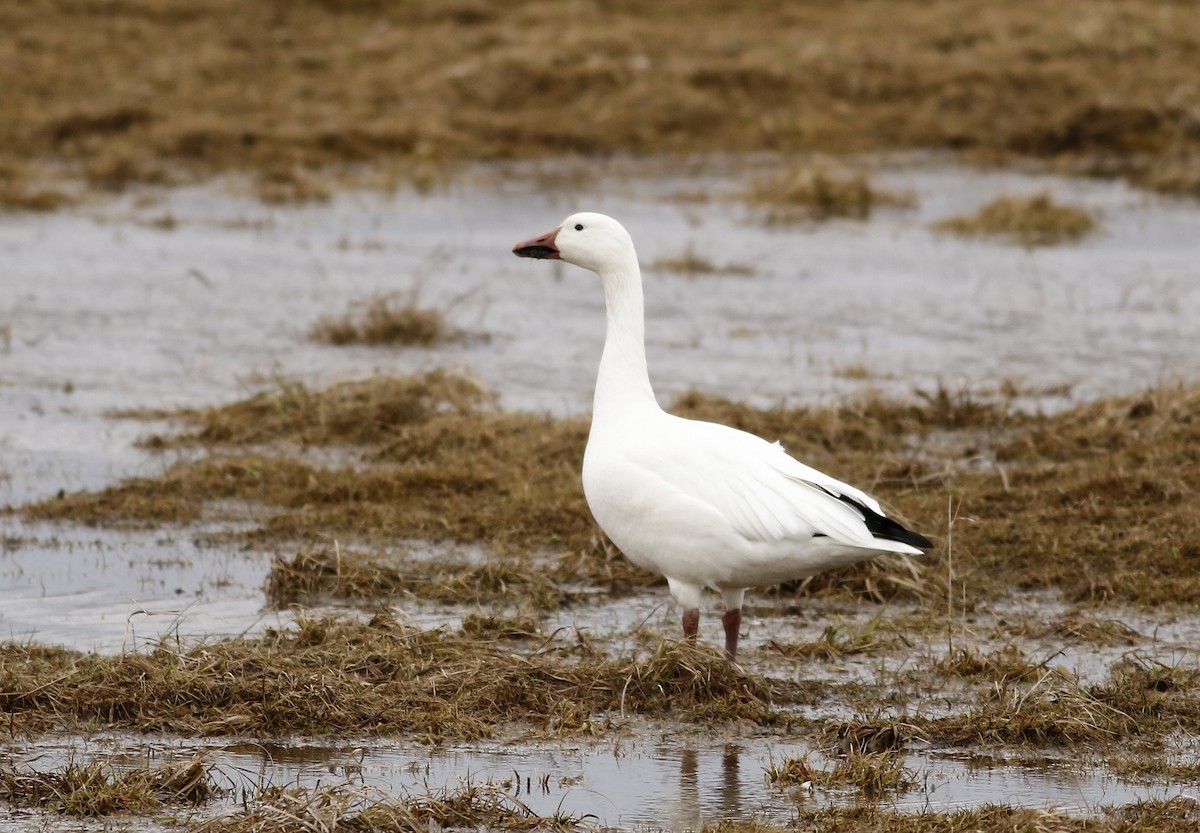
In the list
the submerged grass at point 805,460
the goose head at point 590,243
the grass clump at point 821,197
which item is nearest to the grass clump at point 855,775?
the submerged grass at point 805,460

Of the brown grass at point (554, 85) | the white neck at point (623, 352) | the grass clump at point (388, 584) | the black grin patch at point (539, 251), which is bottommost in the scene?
the grass clump at point (388, 584)

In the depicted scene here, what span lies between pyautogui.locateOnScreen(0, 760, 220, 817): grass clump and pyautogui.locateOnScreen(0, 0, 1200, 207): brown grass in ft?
47.8

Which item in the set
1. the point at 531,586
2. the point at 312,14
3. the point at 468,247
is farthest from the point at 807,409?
the point at 312,14

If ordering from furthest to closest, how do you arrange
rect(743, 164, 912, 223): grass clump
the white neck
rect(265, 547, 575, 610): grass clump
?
1. rect(743, 164, 912, 223): grass clump
2. rect(265, 547, 575, 610): grass clump
3. the white neck

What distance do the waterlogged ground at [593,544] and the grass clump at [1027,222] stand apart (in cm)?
38

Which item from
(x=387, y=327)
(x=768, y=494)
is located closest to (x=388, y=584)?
(x=768, y=494)

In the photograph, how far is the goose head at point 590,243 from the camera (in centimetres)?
666

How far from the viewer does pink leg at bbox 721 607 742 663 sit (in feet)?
20.1

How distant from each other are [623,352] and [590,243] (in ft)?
1.51

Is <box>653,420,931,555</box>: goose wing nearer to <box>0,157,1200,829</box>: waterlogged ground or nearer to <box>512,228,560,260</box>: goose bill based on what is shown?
<box>0,157,1200,829</box>: waterlogged ground

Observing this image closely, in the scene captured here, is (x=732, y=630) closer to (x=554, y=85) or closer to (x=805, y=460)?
(x=805, y=460)

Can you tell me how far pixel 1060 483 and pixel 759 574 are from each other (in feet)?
9.79

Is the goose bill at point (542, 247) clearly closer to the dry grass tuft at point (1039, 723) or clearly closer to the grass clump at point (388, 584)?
the grass clump at point (388, 584)

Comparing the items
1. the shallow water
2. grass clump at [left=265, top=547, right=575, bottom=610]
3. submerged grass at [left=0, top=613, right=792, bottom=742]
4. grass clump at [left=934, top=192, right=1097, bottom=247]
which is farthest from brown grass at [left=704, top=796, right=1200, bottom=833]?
grass clump at [left=934, top=192, right=1097, bottom=247]
